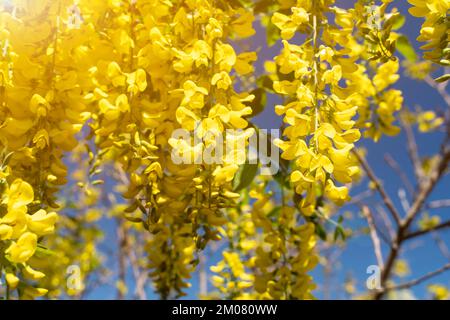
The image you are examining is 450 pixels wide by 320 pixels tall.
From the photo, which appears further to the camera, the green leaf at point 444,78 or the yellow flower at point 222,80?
the yellow flower at point 222,80

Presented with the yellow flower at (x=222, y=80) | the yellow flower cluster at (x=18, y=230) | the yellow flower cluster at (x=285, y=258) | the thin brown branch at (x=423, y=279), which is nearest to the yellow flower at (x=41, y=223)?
the yellow flower cluster at (x=18, y=230)

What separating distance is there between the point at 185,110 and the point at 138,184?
250mm

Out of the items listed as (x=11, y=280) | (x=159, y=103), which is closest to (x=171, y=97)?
(x=159, y=103)

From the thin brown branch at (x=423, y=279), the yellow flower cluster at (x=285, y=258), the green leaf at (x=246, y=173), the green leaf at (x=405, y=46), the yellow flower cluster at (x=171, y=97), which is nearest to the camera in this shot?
the yellow flower cluster at (x=171, y=97)

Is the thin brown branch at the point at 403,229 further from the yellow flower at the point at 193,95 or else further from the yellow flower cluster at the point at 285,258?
the yellow flower at the point at 193,95

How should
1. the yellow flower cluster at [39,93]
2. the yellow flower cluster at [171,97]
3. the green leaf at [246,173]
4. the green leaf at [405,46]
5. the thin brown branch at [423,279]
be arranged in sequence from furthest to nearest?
the thin brown branch at [423,279] < the green leaf at [405,46] < the green leaf at [246,173] < the yellow flower cluster at [39,93] < the yellow flower cluster at [171,97]

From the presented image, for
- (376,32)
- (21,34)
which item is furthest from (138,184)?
(376,32)

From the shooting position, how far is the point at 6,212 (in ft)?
3.22

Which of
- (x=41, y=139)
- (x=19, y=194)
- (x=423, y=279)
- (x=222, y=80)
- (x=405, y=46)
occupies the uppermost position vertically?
(x=405, y=46)

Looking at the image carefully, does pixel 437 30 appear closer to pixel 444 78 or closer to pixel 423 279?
pixel 444 78

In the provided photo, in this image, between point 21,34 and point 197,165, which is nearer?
point 197,165

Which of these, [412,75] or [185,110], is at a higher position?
[412,75]

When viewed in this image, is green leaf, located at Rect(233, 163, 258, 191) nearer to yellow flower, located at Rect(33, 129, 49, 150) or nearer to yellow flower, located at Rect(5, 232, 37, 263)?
yellow flower, located at Rect(33, 129, 49, 150)
